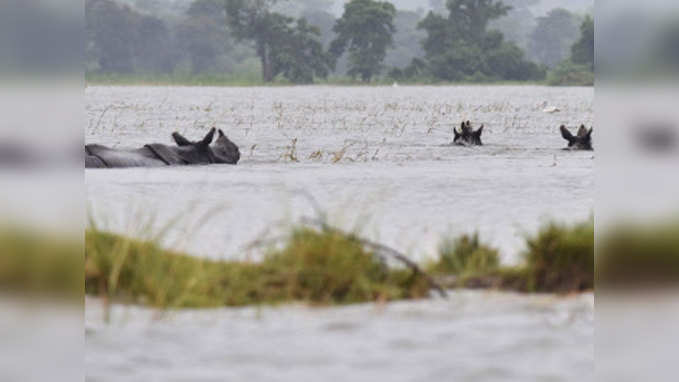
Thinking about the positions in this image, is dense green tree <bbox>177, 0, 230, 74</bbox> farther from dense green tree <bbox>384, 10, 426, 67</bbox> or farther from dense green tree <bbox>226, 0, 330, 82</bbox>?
dense green tree <bbox>384, 10, 426, 67</bbox>

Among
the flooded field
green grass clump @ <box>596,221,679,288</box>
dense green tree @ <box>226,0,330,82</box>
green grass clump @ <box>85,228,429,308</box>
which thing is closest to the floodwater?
the flooded field

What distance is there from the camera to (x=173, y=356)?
19.1 feet

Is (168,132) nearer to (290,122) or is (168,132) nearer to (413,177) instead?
(290,122)

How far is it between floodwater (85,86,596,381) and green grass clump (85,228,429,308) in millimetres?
176

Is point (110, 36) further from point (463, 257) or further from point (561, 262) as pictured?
point (561, 262)

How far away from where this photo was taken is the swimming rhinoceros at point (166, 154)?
16.1m

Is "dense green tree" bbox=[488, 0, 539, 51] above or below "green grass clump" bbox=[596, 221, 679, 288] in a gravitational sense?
above

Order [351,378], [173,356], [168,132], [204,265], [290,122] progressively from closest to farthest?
[351,378] < [173,356] < [204,265] < [168,132] < [290,122]

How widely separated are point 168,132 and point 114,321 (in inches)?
790

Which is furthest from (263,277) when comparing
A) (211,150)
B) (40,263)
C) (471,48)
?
(471,48)

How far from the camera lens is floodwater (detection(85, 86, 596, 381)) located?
5719 mm

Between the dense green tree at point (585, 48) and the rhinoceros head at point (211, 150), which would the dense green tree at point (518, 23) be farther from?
the rhinoceros head at point (211, 150)

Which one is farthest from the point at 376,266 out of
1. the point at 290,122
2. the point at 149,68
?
the point at 149,68

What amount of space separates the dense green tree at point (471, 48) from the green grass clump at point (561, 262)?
83.6m
